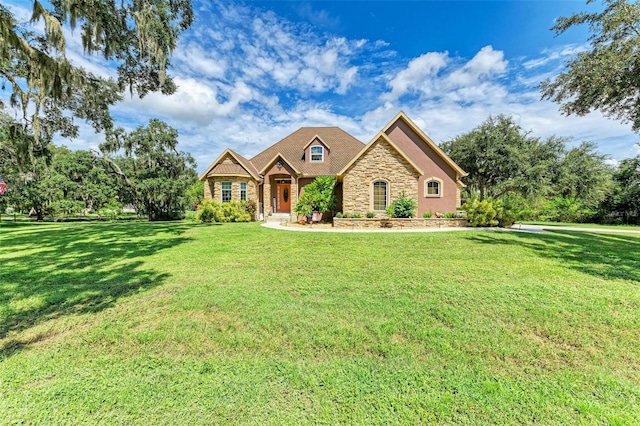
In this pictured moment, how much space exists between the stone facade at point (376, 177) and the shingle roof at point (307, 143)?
4.13 meters

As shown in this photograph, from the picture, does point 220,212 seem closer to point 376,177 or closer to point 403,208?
point 376,177

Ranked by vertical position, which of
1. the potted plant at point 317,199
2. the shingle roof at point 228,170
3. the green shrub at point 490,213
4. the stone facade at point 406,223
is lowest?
the stone facade at point 406,223

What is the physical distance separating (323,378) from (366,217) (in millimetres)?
12570

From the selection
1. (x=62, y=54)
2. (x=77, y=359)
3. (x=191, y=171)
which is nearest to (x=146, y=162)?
(x=191, y=171)

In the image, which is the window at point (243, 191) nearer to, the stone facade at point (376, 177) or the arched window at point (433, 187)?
the stone facade at point (376, 177)

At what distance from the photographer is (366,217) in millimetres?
14859

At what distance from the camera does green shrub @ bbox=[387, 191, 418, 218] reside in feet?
47.4

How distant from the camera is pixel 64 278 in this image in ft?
18.3

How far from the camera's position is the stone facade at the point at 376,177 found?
49.9 feet

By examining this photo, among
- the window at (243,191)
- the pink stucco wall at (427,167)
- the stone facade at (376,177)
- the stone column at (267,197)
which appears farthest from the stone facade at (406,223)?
the window at (243,191)

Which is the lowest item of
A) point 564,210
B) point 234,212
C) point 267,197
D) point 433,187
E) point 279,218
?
point 279,218

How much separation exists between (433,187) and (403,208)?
13.6ft

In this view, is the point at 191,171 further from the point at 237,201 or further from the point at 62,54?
the point at 62,54

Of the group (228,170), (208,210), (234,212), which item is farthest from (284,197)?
(208,210)
